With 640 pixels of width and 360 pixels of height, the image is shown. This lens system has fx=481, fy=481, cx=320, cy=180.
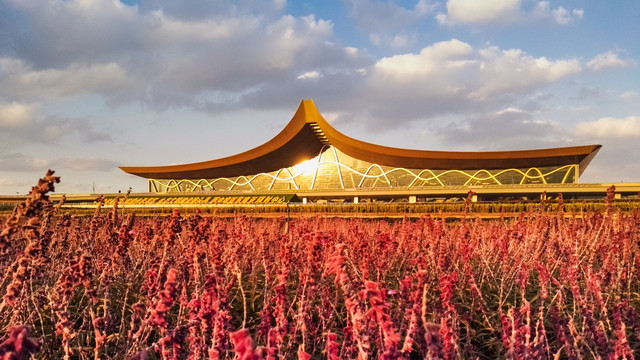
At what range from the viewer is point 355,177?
39719mm

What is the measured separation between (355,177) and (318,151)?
15.3 feet

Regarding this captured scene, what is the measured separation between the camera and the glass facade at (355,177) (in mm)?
33844

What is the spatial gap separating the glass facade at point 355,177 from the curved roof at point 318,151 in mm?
495

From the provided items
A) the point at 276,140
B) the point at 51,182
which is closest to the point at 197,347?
the point at 51,182

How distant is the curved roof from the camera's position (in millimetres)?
32406

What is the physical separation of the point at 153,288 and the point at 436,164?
34.4 metres

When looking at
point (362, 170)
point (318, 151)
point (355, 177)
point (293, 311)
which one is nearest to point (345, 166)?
point (355, 177)

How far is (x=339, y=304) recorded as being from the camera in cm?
468

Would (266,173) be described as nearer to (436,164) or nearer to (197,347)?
(436,164)

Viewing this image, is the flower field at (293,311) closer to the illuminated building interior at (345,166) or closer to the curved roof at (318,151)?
the curved roof at (318,151)

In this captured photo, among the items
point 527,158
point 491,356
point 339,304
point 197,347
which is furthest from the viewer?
point 527,158

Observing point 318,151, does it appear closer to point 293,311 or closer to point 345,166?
point 345,166

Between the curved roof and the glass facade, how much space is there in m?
0.50

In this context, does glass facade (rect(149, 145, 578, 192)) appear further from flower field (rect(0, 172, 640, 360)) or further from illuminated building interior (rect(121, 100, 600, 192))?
flower field (rect(0, 172, 640, 360))
